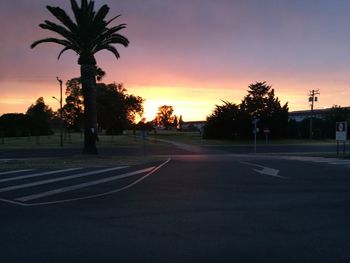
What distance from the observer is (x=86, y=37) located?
3272 centimetres

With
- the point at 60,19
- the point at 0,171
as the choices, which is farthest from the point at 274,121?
the point at 0,171

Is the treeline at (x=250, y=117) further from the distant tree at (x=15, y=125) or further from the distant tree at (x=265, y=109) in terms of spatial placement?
the distant tree at (x=15, y=125)

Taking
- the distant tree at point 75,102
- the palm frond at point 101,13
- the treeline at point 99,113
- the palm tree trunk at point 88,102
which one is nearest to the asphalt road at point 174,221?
the palm tree trunk at point 88,102

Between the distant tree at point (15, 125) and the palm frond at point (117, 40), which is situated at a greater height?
the palm frond at point (117, 40)

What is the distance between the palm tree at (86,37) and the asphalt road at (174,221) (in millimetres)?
17050

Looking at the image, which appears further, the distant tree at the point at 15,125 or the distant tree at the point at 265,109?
the distant tree at the point at 15,125

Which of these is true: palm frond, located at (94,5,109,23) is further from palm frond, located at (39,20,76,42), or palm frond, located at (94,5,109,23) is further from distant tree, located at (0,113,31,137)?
distant tree, located at (0,113,31,137)

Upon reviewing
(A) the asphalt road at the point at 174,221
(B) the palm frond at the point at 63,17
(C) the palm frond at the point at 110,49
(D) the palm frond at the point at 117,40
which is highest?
(B) the palm frond at the point at 63,17

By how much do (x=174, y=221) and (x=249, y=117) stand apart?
73.0 m

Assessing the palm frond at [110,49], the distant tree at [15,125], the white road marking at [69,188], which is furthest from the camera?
the distant tree at [15,125]

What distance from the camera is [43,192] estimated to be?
1384 cm

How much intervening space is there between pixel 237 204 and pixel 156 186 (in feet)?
13.7

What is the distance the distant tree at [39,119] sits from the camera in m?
107

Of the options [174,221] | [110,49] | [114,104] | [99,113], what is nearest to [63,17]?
[110,49]
